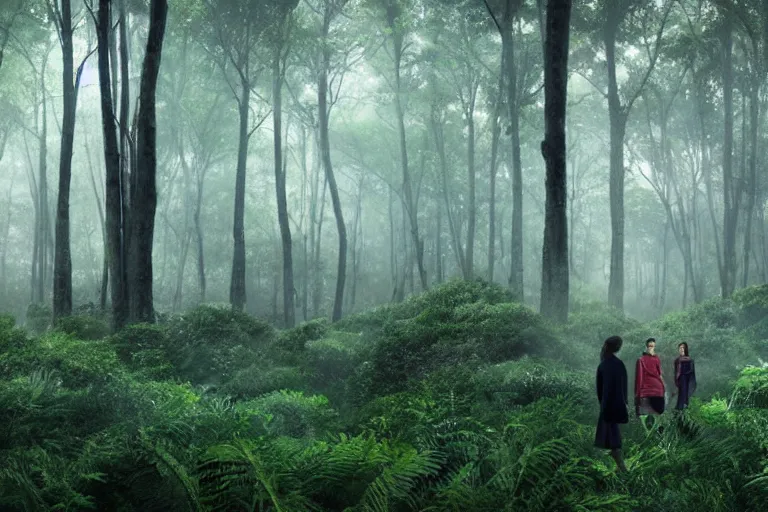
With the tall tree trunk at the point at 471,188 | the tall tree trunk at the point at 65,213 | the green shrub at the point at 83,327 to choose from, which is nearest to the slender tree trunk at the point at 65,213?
the tall tree trunk at the point at 65,213

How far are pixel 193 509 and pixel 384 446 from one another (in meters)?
1.63

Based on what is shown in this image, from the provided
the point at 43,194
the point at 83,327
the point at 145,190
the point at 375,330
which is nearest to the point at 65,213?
the point at 83,327

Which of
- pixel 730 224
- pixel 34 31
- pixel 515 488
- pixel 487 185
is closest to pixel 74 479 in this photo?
pixel 515 488

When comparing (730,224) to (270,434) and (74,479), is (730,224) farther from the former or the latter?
(74,479)

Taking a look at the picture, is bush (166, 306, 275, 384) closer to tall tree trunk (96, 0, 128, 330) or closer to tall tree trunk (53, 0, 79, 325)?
tall tree trunk (96, 0, 128, 330)

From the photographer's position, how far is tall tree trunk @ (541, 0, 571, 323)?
16422mm

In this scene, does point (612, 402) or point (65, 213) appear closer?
point (612, 402)

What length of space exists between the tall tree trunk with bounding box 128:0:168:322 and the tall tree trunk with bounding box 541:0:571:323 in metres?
8.96

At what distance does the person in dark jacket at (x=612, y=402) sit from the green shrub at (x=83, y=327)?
13233 millimetres

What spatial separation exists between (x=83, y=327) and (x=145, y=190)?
3716 millimetres

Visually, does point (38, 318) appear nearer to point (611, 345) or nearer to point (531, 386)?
point (531, 386)

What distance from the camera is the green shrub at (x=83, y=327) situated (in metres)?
17.3

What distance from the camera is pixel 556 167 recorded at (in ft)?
53.8

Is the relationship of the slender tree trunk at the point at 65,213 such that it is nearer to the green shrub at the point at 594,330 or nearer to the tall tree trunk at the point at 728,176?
the green shrub at the point at 594,330
